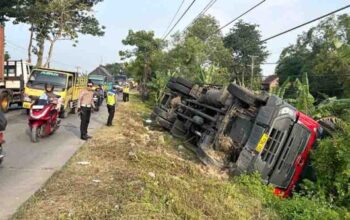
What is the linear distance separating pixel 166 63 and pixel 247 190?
28.0 meters

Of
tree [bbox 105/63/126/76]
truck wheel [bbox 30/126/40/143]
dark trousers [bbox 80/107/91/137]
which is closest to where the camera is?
truck wheel [bbox 30/126/40/143]

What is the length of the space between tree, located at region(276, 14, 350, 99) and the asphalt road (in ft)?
60.9

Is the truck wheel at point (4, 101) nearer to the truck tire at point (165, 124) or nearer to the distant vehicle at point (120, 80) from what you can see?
the truck tire at point (165, 124)

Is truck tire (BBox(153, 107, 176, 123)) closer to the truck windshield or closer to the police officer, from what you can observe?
the truck windshield

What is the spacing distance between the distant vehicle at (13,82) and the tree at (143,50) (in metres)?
23.9

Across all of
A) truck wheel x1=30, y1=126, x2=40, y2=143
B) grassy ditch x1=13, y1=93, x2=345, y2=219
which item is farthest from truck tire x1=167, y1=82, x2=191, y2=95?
truck wheel x1=30, y1=126, x2=40, y2=143

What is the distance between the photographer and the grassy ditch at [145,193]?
614 centimetres

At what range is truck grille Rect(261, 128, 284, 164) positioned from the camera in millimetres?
10211

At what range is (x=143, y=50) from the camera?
157 ft

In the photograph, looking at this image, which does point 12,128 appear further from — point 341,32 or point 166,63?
point 341,32

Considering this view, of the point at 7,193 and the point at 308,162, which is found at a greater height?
the point at 308,162

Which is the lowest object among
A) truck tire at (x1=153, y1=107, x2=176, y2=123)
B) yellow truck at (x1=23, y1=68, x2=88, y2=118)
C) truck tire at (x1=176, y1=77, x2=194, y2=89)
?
yellow truck at (x1=23, y1=68, x2=88, y2=118)

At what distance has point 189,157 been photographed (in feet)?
42.0

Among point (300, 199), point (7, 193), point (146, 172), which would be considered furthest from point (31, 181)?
point (300, 199)
